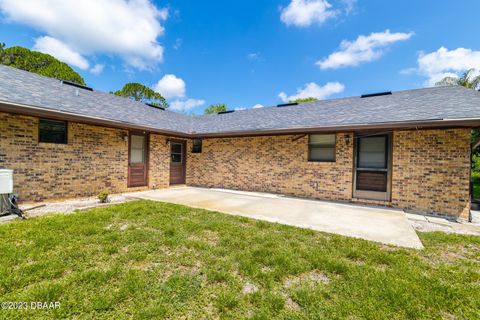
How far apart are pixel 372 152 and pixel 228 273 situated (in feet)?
22.2

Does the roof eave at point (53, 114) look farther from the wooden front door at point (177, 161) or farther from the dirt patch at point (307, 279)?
the dirt patch at point (307, 279)

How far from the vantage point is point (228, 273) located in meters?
2.65

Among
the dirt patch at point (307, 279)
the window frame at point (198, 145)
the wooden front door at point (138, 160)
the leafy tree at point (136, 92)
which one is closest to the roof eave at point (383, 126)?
the window frame at point (198, 145)

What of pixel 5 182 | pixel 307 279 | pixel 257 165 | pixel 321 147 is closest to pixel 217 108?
pixel 257 165

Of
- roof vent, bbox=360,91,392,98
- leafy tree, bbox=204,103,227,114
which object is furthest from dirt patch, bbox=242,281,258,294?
leafy tree, bbox=204,103,227,114

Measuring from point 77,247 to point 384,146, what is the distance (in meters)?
8.52

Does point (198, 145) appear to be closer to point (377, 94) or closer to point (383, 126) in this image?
point (383, 126)

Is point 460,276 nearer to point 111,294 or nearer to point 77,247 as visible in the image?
point 111,294

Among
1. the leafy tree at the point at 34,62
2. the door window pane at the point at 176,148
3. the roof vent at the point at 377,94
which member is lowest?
the door window pane at the point at 176,148

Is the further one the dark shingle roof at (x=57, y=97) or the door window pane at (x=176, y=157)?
the door window pane at (x=176, y=157)

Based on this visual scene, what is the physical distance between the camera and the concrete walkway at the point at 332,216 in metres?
4.14

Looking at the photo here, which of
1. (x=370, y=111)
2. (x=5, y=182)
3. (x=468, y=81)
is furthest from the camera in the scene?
(x=468, y=81)

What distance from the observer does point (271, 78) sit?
1981 centimetres

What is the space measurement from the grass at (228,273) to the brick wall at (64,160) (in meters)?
2.67
